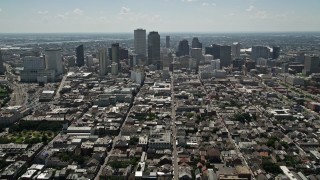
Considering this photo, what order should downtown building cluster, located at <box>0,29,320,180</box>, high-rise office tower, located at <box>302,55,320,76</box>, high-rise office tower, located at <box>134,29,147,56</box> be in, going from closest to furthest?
downtown building cluster, located at <box>0,29,320,180</box>
high-rise office tower, located at <box>302,55,320,76</box>
high-rise office tower, located at <box>134,29,147,56</box>

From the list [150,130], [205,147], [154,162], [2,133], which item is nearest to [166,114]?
[150,130]

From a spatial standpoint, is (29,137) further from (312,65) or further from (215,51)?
(215,51)

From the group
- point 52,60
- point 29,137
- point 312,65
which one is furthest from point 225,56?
point 29,137

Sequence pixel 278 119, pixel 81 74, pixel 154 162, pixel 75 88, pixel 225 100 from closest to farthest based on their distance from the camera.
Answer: pixel 154 162, pixel 278 119, pixel 225 100, pixel 75 88, pixel 81 74

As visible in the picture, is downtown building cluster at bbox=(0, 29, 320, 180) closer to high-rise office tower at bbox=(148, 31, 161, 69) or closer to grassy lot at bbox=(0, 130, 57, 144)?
grassy lot at bbox=(0, 130, 57, 144)

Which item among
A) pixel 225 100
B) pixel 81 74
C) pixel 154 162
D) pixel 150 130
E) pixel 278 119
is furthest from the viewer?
pixel 81 74

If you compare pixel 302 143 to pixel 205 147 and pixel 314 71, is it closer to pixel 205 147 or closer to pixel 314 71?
pixel 205 147

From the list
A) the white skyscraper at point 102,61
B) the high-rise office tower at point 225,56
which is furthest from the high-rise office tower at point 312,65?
the white skyscraper at point 102,61

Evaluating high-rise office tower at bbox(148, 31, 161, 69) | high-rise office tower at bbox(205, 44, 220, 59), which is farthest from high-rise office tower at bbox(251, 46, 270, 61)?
high-rise office tower at bbox(148, 31, 161, 69)

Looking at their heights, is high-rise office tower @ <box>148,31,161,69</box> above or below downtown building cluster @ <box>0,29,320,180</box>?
above

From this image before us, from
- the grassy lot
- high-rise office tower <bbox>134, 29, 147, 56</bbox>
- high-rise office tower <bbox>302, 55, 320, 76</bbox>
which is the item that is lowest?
the grassy lot

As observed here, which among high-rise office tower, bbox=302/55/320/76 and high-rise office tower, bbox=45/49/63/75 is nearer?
high-rise office tower, bbox=302/55/320/76
